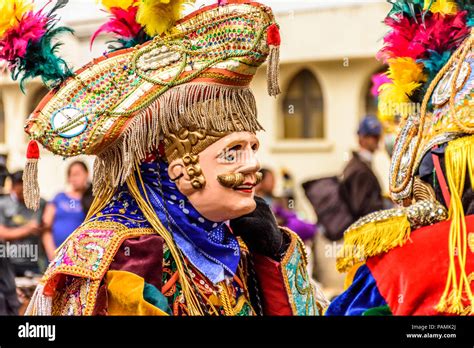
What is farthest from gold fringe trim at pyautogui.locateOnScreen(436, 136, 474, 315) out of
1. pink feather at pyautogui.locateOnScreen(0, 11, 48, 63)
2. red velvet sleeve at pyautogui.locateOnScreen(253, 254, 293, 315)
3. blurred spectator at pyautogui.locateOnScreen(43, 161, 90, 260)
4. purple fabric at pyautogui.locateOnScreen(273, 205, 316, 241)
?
blurred spectator at pyautogui.locateOnScreen(43, 161, 90, 260)

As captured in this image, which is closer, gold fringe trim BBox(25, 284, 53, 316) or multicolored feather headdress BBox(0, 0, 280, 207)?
gold fringe trim BBox(25, 284, 53, 316)

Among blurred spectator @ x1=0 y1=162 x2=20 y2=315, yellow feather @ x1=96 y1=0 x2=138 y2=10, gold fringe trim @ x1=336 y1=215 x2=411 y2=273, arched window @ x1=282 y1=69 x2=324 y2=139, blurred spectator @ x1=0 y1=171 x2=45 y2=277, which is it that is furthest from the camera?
arched window @ x1=282 y1=69 x2=324 y2=139

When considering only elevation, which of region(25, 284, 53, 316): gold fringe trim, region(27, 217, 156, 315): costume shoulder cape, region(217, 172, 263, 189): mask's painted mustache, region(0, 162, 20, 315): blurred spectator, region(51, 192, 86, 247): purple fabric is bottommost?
region(0, 162, 20, 315): blurred spectator

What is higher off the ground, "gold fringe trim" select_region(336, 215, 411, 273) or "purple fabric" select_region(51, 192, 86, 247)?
"gold fringe trim" select_region(336, 215, 411, 273)

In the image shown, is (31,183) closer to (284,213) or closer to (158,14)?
(158,14)

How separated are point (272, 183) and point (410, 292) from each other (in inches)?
216

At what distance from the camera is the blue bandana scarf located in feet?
13.0

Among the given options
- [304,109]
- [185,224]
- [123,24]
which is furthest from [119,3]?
[304,109]

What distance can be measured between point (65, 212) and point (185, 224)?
4501mm

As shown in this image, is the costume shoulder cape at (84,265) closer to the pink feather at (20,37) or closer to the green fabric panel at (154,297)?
the green fabric panel at (154,297)

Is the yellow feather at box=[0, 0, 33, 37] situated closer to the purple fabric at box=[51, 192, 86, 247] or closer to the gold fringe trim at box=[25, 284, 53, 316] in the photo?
the gold fringe trim at box=[25, 284, 53, 316]

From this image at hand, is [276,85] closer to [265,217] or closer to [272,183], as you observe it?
[265,217]

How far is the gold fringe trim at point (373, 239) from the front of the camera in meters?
3.68

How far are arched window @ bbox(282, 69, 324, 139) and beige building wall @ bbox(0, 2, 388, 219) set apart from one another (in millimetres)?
129
